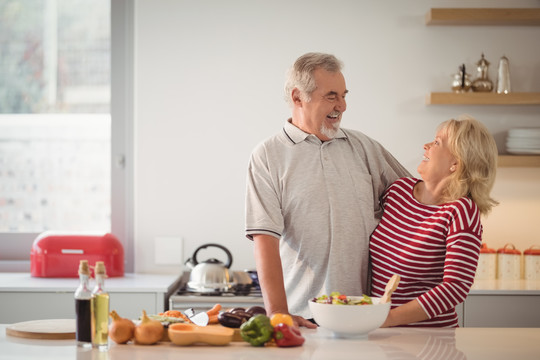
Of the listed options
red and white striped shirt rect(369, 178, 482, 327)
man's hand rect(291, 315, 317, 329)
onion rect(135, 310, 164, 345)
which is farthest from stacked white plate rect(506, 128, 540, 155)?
onion rect(135, 310, 164, 345)

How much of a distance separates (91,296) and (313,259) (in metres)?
0.89

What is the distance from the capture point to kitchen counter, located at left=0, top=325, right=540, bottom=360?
1.67 meters

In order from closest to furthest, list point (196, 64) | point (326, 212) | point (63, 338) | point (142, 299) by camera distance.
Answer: point (63, 338), point (326, 212), point (142, 299), point (196, 64)

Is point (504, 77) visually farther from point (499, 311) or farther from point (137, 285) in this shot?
point (137, 285)

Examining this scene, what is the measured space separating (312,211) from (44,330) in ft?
2.98

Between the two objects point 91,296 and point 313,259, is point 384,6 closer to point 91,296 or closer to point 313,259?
point 313,259

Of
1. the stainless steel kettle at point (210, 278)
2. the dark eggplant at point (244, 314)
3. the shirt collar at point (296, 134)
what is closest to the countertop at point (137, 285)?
the stainless steel kettle at point (210, 278)

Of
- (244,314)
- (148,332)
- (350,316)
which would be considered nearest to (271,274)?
(244,314)

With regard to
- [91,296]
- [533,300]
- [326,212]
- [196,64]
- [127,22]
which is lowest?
[533,300]

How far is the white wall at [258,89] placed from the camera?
3752 mm

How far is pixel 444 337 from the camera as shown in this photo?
6.37 ft

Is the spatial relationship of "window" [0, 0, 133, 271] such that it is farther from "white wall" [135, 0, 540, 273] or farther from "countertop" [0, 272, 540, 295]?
"countertop" [0, 272, 540, 295]

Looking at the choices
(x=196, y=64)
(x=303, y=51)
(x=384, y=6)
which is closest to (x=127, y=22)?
(x=196, y=64)

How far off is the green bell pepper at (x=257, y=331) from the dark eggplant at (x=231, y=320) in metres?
0.09
